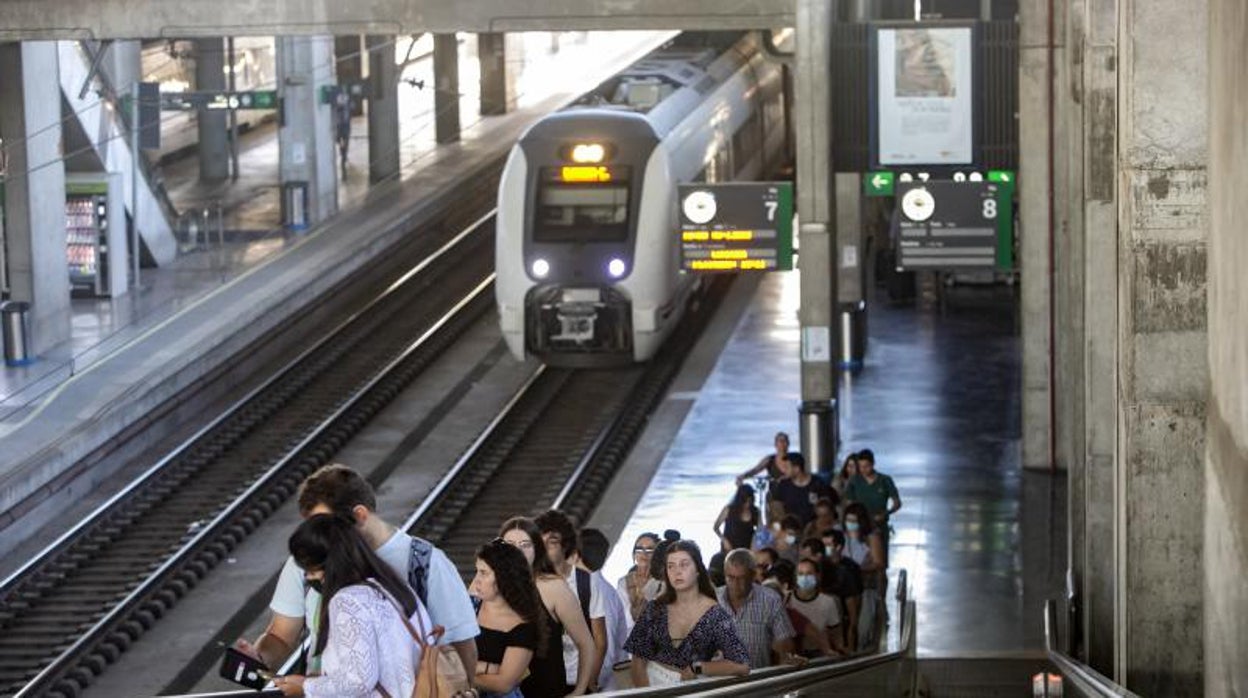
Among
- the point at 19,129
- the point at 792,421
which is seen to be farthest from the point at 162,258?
the point at 792,421

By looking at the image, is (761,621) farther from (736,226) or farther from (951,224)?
(736,226)

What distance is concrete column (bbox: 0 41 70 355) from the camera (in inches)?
1168

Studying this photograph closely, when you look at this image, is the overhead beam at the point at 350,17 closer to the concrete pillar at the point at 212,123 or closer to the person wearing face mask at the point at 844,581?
the person wearing face mask at the point at 844,581

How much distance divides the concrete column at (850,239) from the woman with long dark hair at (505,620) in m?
21.7

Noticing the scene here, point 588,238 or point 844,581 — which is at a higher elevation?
point 588,238

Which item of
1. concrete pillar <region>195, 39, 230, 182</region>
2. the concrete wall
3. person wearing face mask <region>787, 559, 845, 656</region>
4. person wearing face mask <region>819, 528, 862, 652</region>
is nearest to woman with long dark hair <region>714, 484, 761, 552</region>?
person wearing face mask <region>819, 528, 862, 652</region>

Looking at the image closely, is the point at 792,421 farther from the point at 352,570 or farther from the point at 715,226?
the point at 352,570

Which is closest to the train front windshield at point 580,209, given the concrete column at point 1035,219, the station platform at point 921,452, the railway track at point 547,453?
the railway track at point 547,453

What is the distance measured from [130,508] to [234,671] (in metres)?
15.8

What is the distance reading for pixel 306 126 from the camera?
129ft

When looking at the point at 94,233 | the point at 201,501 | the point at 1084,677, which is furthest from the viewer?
the point at 94,233

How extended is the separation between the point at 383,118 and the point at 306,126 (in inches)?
202

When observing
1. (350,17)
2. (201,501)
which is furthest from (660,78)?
(201,501)

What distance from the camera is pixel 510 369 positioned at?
31.2m
